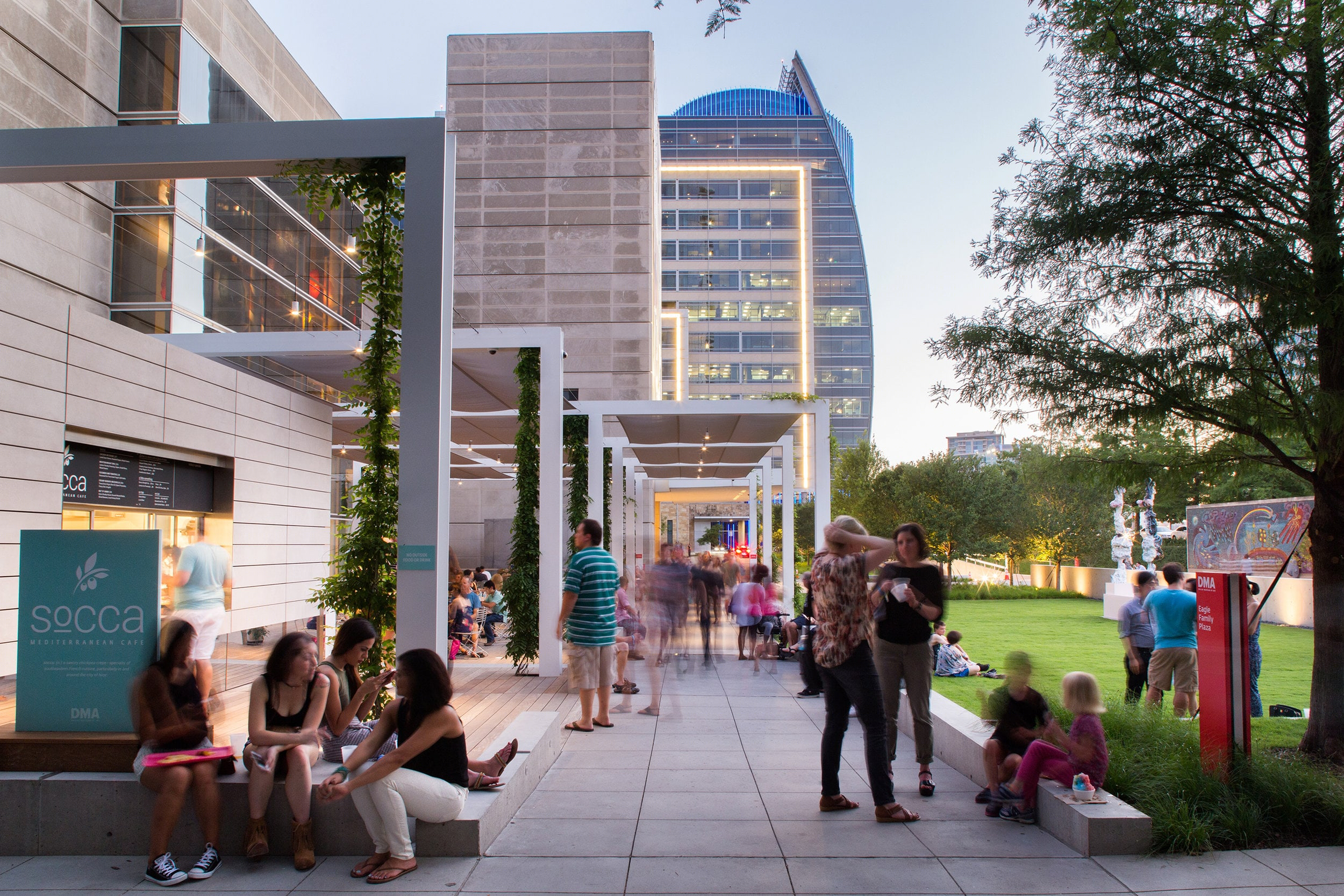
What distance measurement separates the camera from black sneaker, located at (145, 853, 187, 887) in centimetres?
398

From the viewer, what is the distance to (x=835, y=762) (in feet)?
16.7

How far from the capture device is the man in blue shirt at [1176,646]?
795 centimetres

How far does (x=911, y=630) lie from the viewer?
5.53m

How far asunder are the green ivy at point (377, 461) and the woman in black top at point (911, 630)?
3399 mm

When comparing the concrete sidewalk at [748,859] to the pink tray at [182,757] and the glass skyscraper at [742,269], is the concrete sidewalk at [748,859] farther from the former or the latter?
the glass skyscraper at [742,269]

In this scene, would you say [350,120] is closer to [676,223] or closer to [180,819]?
[180,819]

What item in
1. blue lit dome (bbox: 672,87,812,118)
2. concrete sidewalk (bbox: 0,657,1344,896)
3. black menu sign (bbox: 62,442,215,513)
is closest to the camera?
concrete sidewalk (bbox: 0,657,1344,896)

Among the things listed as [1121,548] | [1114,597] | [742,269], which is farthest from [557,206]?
[742,269]

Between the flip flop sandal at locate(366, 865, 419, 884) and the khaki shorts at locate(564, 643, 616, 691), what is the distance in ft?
11.4

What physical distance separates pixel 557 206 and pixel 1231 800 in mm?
35425

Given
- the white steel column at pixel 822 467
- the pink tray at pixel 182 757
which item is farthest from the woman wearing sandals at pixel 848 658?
the white steel column at pixel 822 467

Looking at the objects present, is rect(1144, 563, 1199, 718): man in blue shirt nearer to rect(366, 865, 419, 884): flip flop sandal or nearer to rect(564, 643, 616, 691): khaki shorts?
rect(564, 643, 616, 691): khaki shorts

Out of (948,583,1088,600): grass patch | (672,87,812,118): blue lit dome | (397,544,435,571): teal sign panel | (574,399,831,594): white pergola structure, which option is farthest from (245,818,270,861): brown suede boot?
(672,87,812,118): blue lit dome

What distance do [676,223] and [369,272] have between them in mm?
80770
